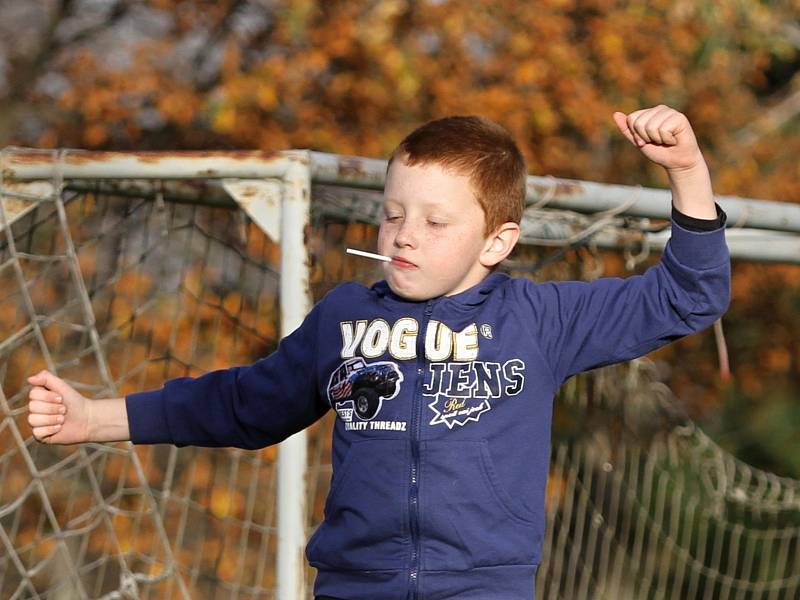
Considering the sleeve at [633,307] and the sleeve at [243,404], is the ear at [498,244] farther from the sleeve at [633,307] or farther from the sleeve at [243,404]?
the sleeve at [243,404]

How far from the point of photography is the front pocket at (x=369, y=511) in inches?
90.8

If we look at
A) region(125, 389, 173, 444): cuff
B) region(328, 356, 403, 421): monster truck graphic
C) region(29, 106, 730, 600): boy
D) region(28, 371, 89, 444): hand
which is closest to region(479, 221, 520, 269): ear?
region(29, 106, 730, 600): boy

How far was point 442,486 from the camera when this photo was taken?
230 centimetres

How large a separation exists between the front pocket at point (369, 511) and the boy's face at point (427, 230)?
0.29m

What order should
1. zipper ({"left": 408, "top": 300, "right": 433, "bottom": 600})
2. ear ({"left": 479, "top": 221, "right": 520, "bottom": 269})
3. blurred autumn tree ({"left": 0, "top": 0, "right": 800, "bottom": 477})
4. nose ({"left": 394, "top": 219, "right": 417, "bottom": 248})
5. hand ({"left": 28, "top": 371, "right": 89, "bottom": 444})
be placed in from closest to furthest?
zipper ({"left": 408, "top": 300, "right": 433, "bottom": 600}), nose ({"left": 394, "top": 219, "right": 417, "bottom": 248}), ear ({"left": 479, "top": 221, "right": 520, "bottom": 269}), hand ({"left": 28, "top": 371, "right": 89, "bottom": 444}), blurred autumn tree ({"left": 0, "top": 0, "right": 800, "bottom": 477})

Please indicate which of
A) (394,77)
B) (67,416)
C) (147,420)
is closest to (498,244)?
(147,420)

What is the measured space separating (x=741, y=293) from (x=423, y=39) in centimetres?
288

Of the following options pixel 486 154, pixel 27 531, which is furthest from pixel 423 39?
pixel 486 154

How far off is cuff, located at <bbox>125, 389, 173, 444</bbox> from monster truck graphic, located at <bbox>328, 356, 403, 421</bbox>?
445mm

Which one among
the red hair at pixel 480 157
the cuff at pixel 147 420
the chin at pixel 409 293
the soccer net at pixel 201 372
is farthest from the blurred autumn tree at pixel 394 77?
the chin at pixel 409 293

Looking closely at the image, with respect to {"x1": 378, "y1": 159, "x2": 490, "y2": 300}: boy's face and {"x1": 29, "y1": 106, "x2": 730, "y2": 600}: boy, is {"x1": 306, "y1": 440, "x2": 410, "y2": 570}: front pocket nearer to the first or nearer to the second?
{"x1": 29, "y1": 106, "x2": 730, "y2": 600}: boy

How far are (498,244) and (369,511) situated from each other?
21.2 inches

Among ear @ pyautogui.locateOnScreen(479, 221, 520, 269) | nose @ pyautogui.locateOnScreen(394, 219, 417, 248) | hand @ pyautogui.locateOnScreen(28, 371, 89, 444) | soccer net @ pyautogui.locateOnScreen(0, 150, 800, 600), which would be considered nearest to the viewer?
nose @ pyautogui.locateOnScreen(394, 219, 417, 248)

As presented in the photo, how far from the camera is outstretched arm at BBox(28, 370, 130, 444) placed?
8.71 feet
